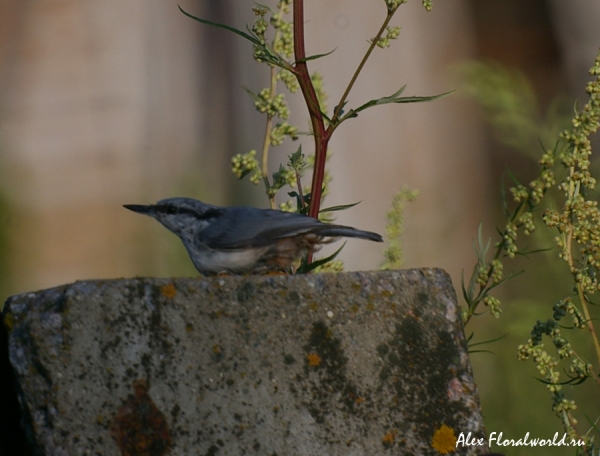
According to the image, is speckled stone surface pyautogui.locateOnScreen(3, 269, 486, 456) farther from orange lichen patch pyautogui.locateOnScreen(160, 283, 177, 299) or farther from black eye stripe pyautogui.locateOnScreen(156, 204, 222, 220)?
black eye stripe pyautogui.locateOnScreen(156, 204, 222, 220)

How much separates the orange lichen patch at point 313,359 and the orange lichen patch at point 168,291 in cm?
34

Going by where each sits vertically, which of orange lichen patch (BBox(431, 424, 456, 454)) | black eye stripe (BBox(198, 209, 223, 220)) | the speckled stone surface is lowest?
orange lichen patch (BBox(431, 424, 456, 454))

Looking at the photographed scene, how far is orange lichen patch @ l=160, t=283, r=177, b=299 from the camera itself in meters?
1.84

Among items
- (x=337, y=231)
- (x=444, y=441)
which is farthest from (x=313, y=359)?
(x=337, y=231)

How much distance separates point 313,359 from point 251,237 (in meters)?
1.01

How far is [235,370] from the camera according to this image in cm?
182

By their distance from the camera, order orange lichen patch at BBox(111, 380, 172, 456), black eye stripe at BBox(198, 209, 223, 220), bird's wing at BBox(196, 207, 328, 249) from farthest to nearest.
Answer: black eye stripe at BBox(198, 209, 223, 220), bird's wing at BBox(196, 207, 328, 249), orange lichen patch at BBox(111, 380, 172, 456)

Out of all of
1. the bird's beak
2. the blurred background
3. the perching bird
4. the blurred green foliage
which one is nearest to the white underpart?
the perching bird

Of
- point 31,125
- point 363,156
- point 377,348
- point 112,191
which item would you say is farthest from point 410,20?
point 377,348

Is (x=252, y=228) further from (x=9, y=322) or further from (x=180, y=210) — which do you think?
(x=9, y=322)

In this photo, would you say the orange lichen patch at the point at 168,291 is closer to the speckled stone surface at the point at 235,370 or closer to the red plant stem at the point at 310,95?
the speckled stone surface at the point at 235,370

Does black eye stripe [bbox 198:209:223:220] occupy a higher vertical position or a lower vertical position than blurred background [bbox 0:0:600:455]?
lower

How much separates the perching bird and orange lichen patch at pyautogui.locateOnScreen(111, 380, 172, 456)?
948 millimetres

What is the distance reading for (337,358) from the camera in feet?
6.12
